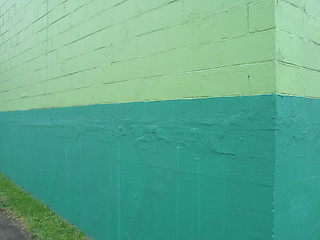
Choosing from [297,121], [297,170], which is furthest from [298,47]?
[297,170]

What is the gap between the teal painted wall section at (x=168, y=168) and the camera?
226 centimetres

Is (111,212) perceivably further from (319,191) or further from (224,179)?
(319,191)

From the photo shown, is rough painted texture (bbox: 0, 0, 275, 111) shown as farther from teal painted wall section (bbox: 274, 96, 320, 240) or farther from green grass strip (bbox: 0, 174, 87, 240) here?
green grass strip (bbox: 0, 174, 87, 240)

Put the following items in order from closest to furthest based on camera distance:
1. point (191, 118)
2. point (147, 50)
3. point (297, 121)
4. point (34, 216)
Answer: point (297, 121), point (191, 118), point (147, 50), point (34, 216)

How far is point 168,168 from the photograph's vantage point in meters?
2.92

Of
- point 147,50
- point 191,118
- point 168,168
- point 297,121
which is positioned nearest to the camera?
point 297,121

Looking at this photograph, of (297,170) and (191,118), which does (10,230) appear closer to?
(191,118)

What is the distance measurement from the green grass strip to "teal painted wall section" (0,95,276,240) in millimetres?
153

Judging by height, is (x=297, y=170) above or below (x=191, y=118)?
below

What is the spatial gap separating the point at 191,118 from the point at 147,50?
34.9 inches

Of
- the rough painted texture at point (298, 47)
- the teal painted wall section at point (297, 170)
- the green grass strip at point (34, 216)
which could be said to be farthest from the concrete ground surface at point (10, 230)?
the rough painted texture at point (298, 47)

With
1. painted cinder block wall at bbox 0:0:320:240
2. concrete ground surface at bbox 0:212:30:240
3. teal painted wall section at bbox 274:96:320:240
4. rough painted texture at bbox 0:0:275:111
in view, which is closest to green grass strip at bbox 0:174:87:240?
concrete ground surface at bbox 0:212:30:240

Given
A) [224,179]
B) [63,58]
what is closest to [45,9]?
[63,58]

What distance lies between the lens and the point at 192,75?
2.71 metres
